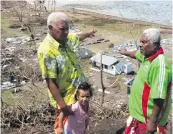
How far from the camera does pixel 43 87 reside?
1011cm

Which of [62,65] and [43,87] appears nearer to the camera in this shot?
[62,65]

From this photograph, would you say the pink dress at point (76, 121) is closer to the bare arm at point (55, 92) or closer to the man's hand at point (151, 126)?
the bare arm at point (55, 92)

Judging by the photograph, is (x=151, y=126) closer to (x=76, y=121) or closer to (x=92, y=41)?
(x=76, y=121)

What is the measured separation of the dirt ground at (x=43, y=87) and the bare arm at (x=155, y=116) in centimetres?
214

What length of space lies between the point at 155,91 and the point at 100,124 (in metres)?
2.71

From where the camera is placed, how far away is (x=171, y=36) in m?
19.3

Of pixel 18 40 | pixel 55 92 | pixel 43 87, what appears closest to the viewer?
pixel 55 92

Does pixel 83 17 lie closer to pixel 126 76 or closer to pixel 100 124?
pixel 126 76

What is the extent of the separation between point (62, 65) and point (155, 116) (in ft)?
3.23

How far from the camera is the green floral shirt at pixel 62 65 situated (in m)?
3.16

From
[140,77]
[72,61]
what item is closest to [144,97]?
[140,77]

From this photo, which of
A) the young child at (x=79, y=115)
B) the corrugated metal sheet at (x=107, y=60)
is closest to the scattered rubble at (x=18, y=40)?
the corrugated metal sheet at (x=107, y=60)

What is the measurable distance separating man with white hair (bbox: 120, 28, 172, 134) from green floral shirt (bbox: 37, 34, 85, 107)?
60 centimetres

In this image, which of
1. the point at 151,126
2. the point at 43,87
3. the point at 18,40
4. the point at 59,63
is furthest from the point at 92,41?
the point at 151,126
